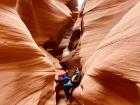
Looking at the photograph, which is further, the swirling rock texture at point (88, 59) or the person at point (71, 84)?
the person at point (71, 84)

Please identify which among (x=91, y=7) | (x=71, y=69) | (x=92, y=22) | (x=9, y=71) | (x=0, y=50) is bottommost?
(x=71, y=69)

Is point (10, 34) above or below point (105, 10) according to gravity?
below

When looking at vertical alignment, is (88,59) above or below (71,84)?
above

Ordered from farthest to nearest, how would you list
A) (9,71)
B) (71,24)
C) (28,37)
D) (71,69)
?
(71,24) < (71,69) < (28,37) < (9,71)

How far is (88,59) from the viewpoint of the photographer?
→ 198 centimetres

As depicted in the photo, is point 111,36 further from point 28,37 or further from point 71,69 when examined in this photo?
point 71,69

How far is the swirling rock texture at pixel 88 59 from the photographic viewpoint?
1.39 m

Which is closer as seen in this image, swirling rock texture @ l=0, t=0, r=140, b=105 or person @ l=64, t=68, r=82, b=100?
swirling rock texture @ l=0, t=0, r=140, b=105

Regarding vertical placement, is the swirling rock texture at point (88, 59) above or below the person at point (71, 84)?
above

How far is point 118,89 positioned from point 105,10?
94 cm

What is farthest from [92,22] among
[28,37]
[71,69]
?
[28,37]

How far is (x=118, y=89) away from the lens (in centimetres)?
143

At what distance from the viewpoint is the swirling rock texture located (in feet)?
4.55

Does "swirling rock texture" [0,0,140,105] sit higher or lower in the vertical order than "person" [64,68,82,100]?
higher
